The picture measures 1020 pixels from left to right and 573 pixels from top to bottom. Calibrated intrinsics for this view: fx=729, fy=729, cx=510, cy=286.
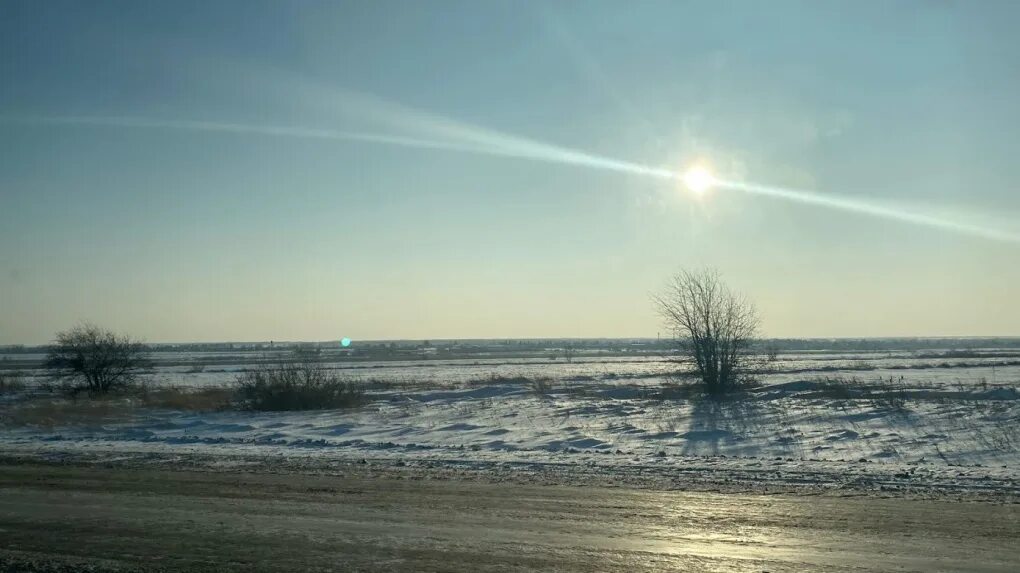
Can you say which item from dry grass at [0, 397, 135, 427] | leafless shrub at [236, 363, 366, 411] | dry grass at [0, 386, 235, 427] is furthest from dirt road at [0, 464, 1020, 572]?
leafless shrub at [236, 363, 366, 411]

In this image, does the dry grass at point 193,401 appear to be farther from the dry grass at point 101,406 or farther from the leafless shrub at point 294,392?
the leafless shrub at point 294,392

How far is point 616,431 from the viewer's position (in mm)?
20281

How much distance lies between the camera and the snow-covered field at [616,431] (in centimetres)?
1541

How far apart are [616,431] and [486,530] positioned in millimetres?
11900

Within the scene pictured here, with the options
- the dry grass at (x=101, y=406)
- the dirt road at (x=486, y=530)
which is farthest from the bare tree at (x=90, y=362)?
the dirt road at (x=486, y=530)

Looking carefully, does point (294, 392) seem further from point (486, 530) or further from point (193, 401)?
point (486, 530)

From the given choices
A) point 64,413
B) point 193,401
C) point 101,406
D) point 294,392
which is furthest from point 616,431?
point 101,406

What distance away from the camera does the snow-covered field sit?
15.4 meters

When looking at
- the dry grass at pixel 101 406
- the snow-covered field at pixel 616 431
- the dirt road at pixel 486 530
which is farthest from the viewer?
the dry grass at pixel 101 406

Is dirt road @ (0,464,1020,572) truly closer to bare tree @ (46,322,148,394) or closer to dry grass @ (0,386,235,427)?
dry grass @ (0,386,235,427)

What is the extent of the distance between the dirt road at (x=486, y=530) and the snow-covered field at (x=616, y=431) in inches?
152

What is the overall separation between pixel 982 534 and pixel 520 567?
17.4ft

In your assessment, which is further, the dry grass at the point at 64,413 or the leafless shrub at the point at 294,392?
the leafless shrub at the point at 294,392

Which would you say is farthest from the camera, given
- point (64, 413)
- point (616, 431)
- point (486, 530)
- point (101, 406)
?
point (101, 406)
